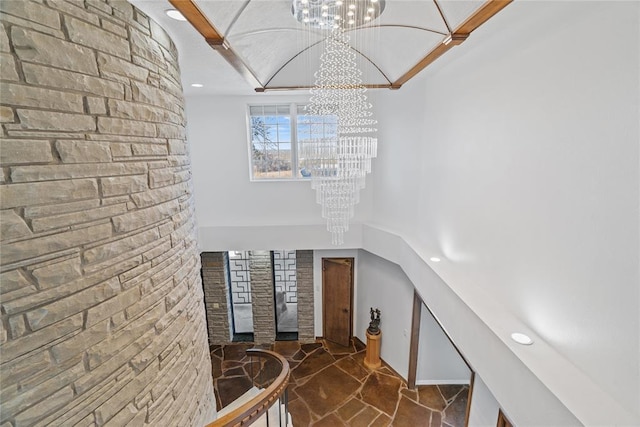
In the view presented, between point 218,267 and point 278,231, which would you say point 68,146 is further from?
point 218,267

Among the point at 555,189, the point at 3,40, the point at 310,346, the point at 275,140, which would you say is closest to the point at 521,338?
the point at 555,189

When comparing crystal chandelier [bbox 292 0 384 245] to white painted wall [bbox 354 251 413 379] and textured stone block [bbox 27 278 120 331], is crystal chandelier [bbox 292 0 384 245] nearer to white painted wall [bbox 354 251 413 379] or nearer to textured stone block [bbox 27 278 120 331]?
textured stone block [bbox 27 278 120 331]

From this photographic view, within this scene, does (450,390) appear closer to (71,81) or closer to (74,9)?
(71,81)

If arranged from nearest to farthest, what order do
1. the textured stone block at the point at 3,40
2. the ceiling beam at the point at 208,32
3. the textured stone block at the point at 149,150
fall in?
the textured stone block at the point at 3,40 < the textured stone block at the point at 149,150 < the ceiling beam at the point at 208,32

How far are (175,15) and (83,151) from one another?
1.35m

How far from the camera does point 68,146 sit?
1.42 meters

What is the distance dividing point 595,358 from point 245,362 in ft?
19.3

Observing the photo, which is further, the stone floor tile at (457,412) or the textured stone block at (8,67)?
the stone floor tile at (457,412)

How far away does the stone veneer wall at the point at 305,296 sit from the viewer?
677 centimetres

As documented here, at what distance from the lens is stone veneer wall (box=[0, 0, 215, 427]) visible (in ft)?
4.05

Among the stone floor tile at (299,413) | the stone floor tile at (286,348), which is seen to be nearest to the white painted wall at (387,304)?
the stone floor tile at (286,348)

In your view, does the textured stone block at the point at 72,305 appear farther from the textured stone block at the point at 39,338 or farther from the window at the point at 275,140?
the window at the point at 275,140

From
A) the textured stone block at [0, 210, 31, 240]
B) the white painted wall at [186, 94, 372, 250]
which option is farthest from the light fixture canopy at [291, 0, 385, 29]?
the textured stone block at [0, 210, 31, 240]

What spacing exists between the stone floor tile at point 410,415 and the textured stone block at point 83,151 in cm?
531
